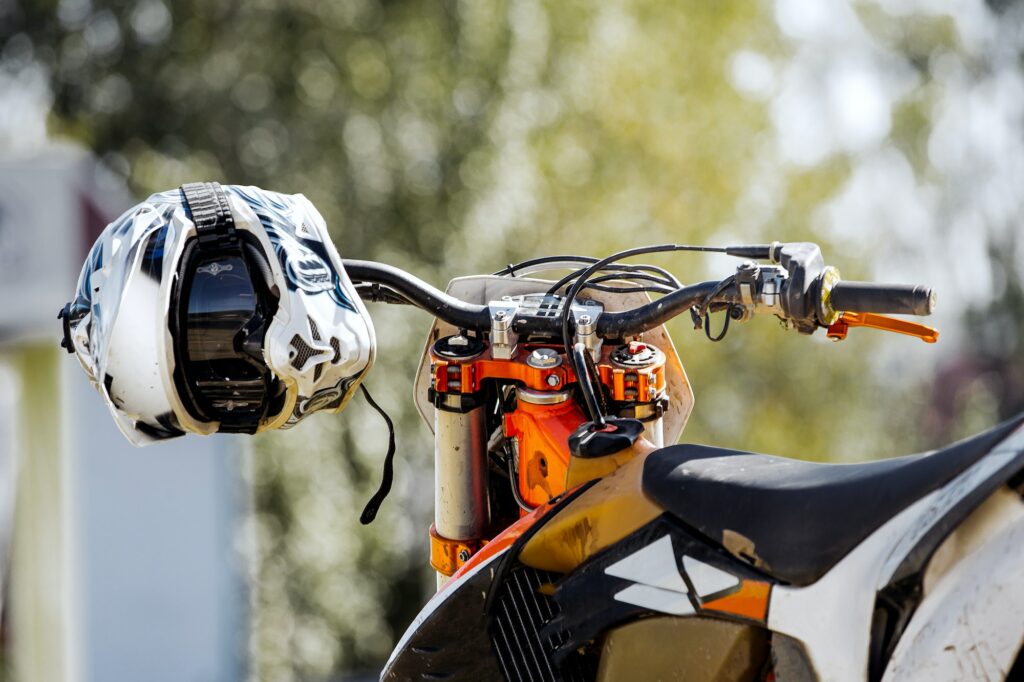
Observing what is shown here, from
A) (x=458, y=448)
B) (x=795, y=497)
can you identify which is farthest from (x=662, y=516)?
(x=458, y=448)

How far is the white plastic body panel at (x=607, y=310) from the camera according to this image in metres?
2.73

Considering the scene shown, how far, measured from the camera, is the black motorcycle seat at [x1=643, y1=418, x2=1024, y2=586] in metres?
1.90

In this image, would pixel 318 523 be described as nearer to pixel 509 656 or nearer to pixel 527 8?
pixel 527 8

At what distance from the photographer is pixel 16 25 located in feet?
41.0

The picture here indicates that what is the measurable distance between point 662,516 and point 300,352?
0.73 meters

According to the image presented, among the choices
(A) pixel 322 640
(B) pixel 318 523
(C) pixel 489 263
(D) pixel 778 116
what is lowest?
(A) pixel 322 640

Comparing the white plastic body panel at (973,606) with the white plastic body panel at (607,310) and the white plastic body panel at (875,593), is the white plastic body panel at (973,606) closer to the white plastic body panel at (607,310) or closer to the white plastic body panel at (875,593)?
the white plastic body panel at (875,593)

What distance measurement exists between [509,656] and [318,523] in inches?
361

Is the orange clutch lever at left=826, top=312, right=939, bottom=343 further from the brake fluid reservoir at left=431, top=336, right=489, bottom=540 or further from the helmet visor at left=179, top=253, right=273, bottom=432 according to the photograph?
the helmet visor at left=179, top=253, right=273, bottom=432

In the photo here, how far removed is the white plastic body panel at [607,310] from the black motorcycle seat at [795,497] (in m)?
0.47

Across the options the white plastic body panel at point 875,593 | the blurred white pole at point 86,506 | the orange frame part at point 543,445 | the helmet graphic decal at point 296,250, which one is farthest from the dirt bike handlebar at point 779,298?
the blurred white pole at point 86,506

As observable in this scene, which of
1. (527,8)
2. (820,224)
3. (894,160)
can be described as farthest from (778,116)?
(894,160)

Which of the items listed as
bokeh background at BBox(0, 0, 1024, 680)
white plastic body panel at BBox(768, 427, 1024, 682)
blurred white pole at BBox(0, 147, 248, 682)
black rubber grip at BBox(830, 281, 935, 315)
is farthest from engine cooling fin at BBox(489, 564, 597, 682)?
bokeh background at BBox(0, 0, 1024, 680)

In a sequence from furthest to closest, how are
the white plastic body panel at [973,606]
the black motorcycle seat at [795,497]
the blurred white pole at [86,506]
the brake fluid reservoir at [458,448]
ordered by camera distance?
the blurred white pole at [86,506] < the brake fluid reservoir at [458,448] < the black motorcycle seat at [795,497] < the white plastic body panel at [973,606]
